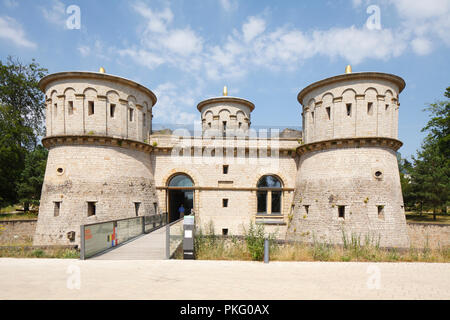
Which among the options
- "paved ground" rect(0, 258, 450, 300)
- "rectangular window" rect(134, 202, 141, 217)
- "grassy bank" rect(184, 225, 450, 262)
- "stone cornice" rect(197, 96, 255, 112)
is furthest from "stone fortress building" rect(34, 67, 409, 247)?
"paved ground" rect(0, 258, 450, 300)

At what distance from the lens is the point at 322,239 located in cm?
1491

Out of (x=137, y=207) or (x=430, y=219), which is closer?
(x=137, y=207)

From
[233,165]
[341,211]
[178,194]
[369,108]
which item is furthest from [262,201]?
[369,108]

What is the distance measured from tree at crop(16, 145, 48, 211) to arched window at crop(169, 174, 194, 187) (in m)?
17.1

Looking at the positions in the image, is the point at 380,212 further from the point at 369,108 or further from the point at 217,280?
the point at 217,280

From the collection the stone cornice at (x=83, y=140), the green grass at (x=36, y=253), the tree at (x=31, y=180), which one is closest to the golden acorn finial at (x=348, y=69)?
the stone cornice at (x=83, y=140)

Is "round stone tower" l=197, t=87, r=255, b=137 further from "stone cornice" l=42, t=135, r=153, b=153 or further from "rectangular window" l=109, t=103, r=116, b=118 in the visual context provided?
"stone cornice" l=42, t=135, r=153, b=153

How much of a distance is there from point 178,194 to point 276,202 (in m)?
8.21

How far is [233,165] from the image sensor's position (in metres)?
18.4

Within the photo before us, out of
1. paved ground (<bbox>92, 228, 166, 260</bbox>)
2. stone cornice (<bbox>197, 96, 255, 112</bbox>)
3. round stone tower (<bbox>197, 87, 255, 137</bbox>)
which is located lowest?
paved ground (<bbox>92, 228, 166, 260</bbox>)

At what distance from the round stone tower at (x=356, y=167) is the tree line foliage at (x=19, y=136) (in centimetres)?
2794

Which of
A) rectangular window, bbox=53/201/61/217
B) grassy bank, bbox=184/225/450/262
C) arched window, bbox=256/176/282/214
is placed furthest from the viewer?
arched window, bbox=256/176/282/214

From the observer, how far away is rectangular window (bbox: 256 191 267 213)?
18297mm
